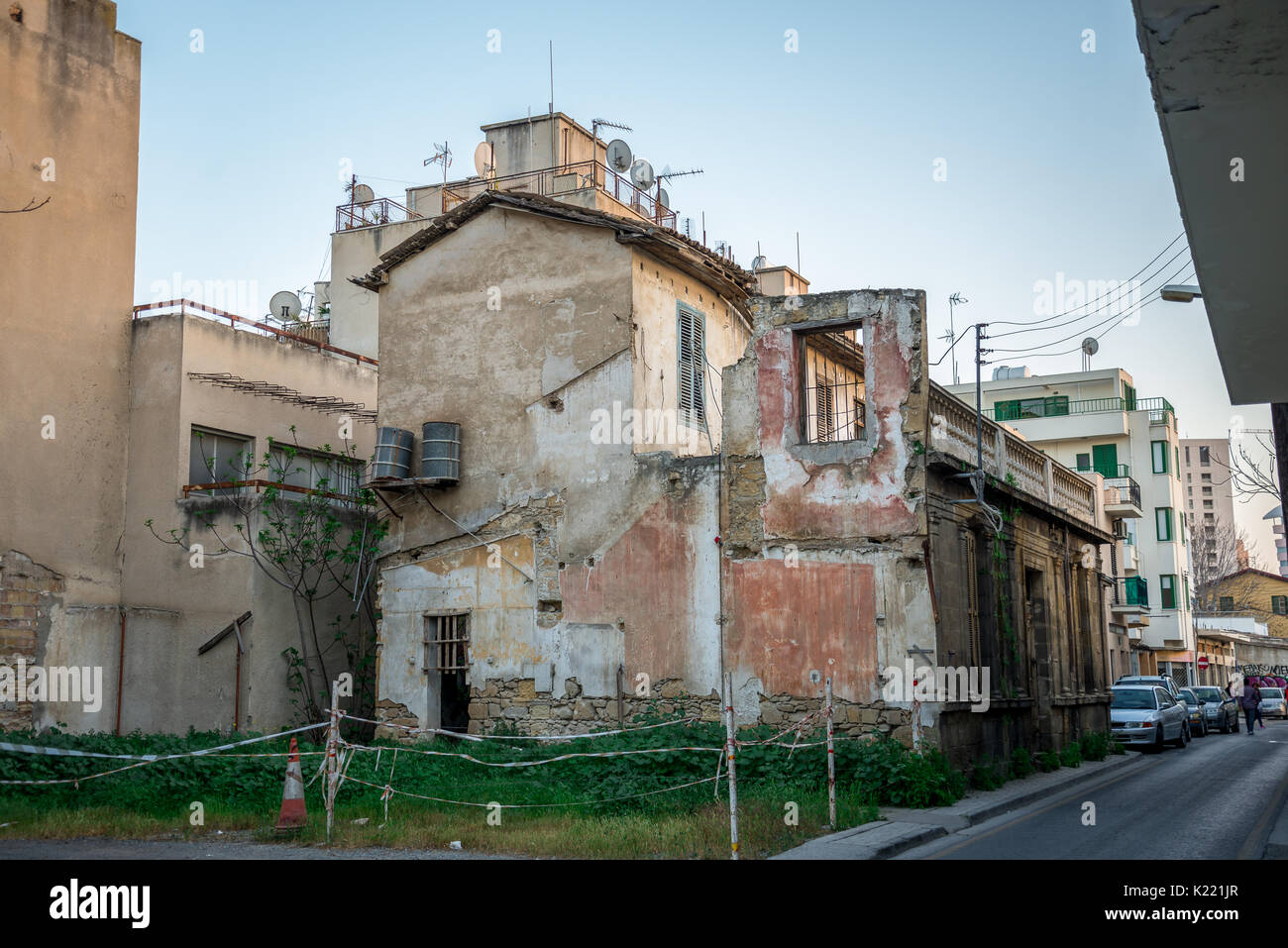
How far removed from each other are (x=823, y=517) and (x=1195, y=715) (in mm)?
25694

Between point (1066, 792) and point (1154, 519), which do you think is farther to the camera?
point (1154, 519)

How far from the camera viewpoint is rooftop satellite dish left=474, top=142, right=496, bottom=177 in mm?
33000

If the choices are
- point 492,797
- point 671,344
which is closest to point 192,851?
point 492,797

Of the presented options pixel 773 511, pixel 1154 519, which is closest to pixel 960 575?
pixel 773 511

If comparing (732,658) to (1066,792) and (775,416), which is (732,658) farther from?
(1066,792)

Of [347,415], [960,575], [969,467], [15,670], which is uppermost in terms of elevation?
[347,415]

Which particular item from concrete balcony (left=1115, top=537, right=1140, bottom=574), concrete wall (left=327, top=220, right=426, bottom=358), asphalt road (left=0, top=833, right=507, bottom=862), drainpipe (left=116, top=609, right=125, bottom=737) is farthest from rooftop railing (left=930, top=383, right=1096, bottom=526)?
concrete balcony (left=1115, top=537, right=1140, bottom=574)

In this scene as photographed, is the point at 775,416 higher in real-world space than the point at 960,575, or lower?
higher

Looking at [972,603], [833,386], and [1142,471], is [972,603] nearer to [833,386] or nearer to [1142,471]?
[833,386]

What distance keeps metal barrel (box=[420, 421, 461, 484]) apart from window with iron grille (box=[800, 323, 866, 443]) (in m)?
6.45

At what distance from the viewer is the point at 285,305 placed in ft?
117

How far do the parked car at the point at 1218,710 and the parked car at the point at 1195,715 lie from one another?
0.31 metres
